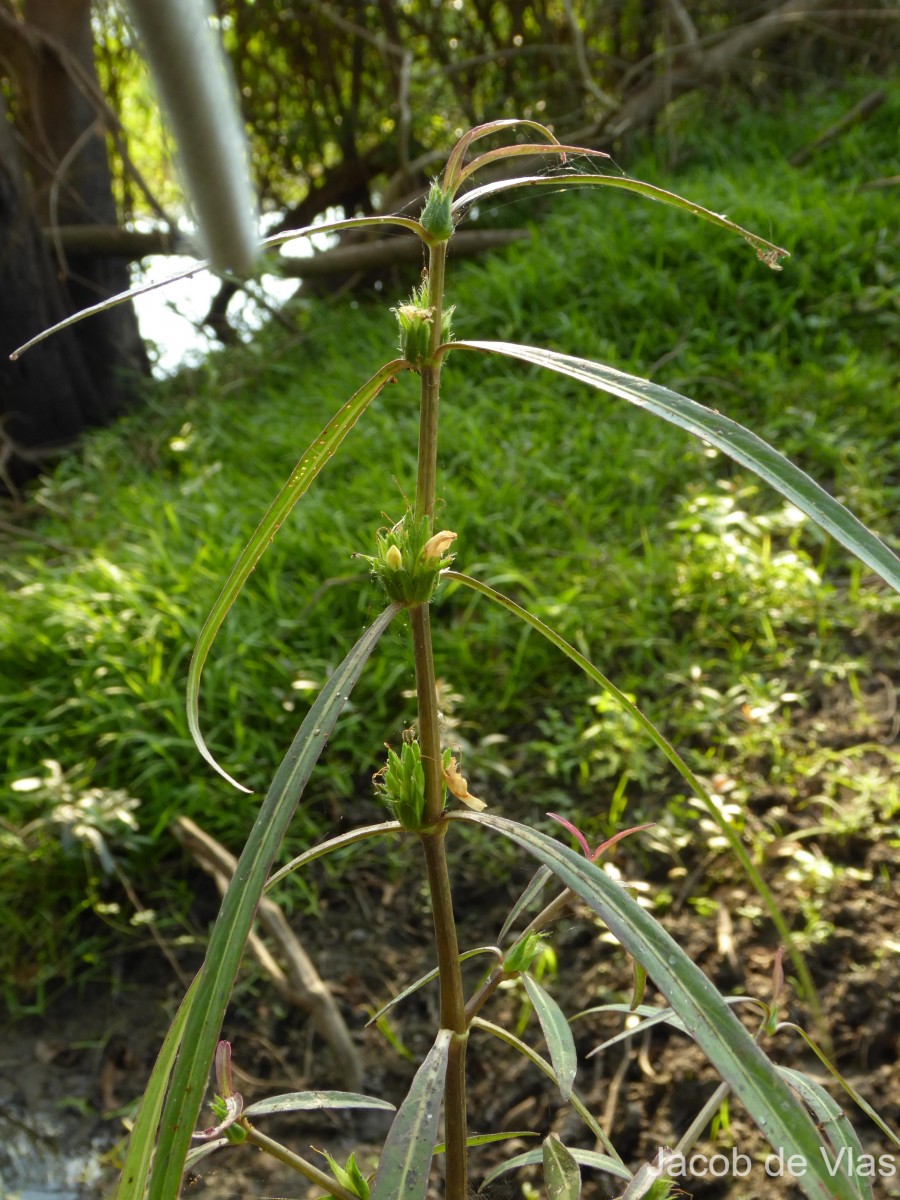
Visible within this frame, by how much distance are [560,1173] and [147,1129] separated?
27 cm

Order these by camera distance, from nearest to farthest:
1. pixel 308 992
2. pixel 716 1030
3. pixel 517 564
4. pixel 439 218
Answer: pixel 716 1030 < pixel 439 218 < pixel 308 992 < pixel 517 564

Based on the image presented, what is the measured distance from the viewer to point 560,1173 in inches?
24.9

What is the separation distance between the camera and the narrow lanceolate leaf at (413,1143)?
479 mm

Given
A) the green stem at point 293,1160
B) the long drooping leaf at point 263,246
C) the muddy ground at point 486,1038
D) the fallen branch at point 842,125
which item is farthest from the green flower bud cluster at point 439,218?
the fallen branch at point 842,125

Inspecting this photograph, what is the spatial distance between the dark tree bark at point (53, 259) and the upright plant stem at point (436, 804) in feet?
9.07

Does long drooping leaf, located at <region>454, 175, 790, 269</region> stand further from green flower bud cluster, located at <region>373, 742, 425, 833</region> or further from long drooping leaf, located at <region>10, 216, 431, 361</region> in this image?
green flower bud cluster, located at <region>373, 742, 425, 833</region>

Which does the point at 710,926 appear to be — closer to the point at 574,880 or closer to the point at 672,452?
the point at 574,880

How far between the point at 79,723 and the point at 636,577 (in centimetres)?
113

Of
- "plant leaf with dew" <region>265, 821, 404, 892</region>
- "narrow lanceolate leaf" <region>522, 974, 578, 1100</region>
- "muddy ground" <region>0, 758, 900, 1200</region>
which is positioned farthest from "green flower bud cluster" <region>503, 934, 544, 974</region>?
"muddy ground" <region>0, 758, 900, 1200</region>

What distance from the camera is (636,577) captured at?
2.06m

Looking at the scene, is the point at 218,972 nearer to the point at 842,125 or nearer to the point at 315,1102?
the point at 315,1102

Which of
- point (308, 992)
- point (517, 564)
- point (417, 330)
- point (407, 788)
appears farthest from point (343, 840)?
point (517, 564)

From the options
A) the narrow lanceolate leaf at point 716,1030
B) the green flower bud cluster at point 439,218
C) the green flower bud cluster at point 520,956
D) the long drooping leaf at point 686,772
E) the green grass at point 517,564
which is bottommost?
the narrow lanceolate leaf at point 716,1030

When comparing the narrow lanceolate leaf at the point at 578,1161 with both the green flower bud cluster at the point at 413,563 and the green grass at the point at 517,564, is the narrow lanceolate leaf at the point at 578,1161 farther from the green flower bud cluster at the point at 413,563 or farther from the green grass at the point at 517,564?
the green grass at the point at 517,564
